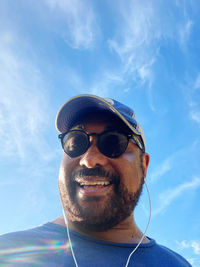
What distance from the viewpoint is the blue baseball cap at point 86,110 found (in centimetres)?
286

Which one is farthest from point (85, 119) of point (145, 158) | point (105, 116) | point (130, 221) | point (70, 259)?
point (70, 259)

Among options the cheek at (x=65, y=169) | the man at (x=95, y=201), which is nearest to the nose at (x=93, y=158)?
the man at (x=95, y=201)

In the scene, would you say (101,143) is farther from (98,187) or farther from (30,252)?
(30,252)

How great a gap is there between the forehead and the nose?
1.02 feet

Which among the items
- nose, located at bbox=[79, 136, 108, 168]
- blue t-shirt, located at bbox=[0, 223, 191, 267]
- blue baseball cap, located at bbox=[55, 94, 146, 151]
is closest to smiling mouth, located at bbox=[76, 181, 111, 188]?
nose, located at bbox=[79, 136, 108, 168]

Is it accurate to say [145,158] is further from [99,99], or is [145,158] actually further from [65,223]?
[65,223]

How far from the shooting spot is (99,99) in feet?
9.36

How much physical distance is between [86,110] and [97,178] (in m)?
0.87

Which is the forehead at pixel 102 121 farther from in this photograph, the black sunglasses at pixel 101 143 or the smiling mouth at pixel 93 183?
the smiling mouth at pixel 93 183

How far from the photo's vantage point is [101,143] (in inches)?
111

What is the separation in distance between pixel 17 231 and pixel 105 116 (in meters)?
1.56

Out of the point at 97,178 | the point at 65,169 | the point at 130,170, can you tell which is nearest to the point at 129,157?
the point at 130,170

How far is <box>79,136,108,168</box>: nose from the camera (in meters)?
2.66

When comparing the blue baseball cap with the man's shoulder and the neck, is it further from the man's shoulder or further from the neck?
the man's shoulder
